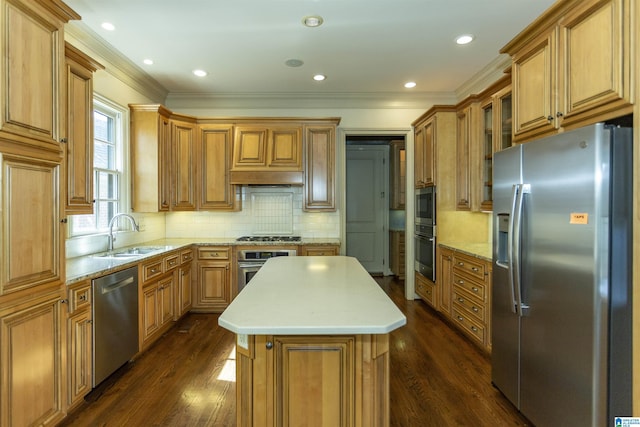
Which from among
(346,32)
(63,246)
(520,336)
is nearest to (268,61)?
(346,32)

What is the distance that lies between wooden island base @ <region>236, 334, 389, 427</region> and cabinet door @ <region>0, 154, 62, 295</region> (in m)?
1.33

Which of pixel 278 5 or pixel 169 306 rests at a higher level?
pixel 278 5

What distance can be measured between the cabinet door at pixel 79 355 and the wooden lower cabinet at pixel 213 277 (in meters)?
1.85

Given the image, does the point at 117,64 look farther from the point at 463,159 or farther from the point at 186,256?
the point at 463,159

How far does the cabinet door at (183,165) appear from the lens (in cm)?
419

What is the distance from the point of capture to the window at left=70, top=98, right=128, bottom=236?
3.33 m

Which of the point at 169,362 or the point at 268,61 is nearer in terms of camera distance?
the point at 169,362

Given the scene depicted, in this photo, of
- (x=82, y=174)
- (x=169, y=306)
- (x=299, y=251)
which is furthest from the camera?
(x=299, y=251)

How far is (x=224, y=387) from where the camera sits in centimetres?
251

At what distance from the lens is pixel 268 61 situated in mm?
3598

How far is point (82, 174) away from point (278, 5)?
196cm

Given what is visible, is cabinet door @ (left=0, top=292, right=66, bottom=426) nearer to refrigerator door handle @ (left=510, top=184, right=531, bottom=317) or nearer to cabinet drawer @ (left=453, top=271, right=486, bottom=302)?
refrigerator door handle @ (left=510, top=184, right=531, bottom=317)

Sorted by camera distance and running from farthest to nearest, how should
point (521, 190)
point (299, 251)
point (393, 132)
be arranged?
point (393, 132) < point (299, 251) < point (521, 190)

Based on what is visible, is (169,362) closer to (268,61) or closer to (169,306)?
(169,306)
